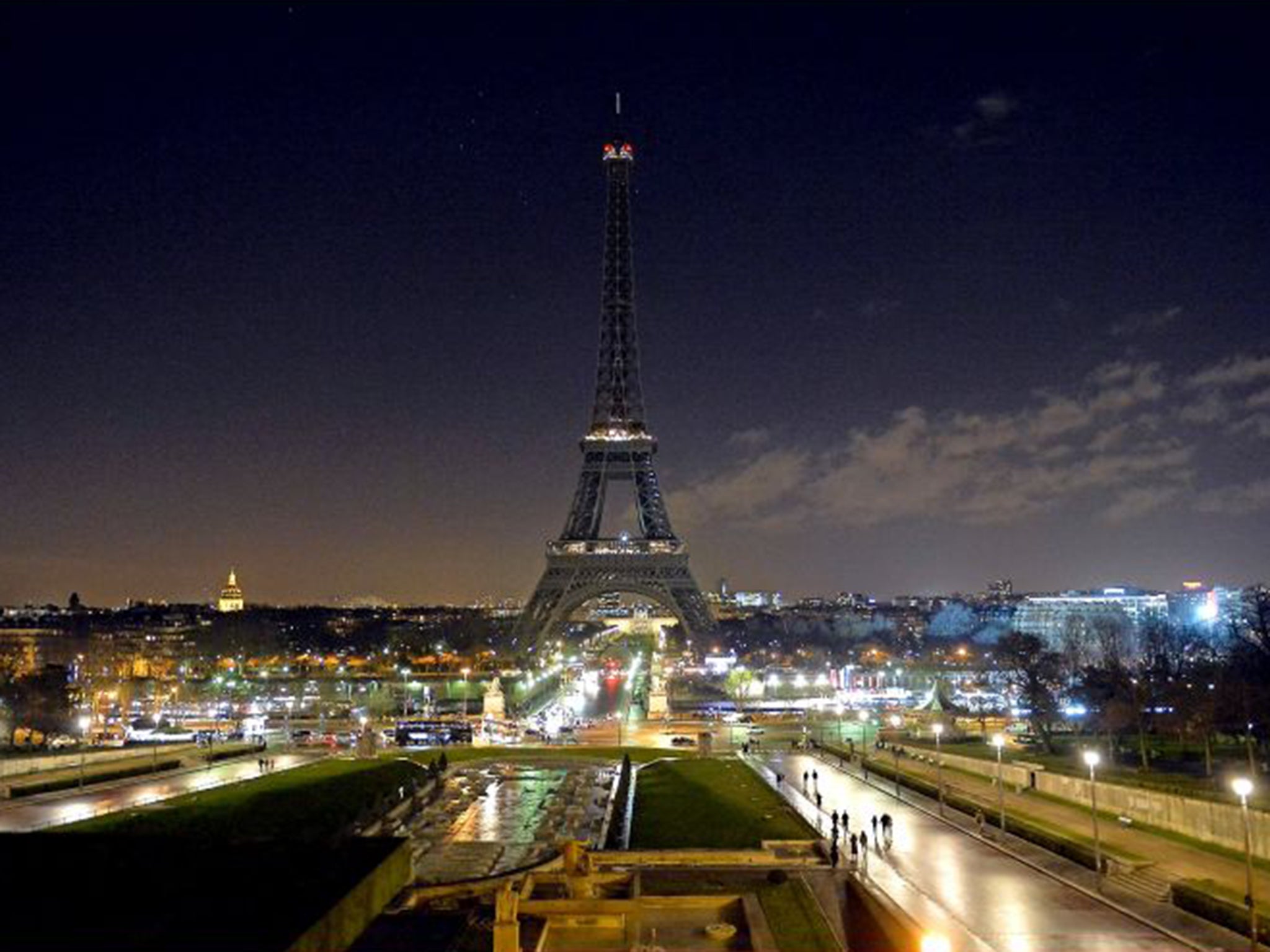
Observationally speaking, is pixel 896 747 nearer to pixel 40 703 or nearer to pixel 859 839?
pixel 859 839

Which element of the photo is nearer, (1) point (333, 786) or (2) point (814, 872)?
(2) point (814, 872)

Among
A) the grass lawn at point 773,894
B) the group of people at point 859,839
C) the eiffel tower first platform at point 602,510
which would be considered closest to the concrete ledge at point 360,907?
the grass lawn at point 773,894

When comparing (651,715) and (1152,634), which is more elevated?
(1152,634)

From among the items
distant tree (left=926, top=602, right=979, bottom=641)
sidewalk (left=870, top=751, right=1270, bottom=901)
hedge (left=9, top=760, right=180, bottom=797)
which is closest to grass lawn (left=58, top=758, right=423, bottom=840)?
hedge (left=9, top=760, right=180, bottom=797)

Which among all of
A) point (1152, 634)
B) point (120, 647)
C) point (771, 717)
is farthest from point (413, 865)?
point (120, 647)

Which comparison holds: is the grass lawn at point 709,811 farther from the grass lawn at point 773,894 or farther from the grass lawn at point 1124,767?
the grass lawn at point 1124,767

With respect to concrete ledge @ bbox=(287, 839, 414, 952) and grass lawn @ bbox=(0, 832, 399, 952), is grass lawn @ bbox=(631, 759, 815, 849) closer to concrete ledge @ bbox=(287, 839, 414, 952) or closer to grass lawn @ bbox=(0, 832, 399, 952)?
concrete ledge @ bbox=(287, 839, 414, 952)

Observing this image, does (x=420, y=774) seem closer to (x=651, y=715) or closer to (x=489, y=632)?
(x=651, y=715)
